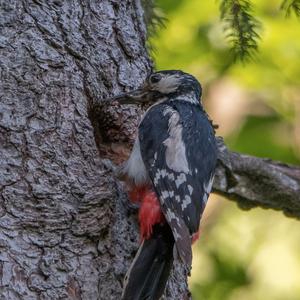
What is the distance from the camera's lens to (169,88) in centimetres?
412

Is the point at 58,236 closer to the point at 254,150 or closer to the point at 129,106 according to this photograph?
the point at 129,106

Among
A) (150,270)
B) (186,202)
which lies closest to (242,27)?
(186,202)

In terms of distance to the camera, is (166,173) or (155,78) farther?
(155,78)

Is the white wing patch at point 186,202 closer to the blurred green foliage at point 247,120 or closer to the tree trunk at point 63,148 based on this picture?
the tree trunk at point 63,148

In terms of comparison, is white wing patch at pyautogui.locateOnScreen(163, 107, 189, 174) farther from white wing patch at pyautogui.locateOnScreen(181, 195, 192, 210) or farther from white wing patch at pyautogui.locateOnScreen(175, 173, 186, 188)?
white wing patch at pyautogui.locateOnScreen(181, 195, 192, 210)

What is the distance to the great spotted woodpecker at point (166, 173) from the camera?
3246 mm

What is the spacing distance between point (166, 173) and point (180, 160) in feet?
0.35

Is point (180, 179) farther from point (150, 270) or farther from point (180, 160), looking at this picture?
point (150, 270)

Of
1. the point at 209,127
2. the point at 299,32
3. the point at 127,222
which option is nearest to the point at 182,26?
the point at 299,32

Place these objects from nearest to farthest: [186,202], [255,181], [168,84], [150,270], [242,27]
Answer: [150,270] → [186,202] → [242,27] → [168,84] → [255,181]

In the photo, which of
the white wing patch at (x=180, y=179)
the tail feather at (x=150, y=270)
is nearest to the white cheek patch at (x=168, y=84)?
the white wing patch at (x=180, y=179)

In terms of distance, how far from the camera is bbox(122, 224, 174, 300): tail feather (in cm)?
320

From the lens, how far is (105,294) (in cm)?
330

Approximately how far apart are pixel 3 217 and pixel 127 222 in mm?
503
